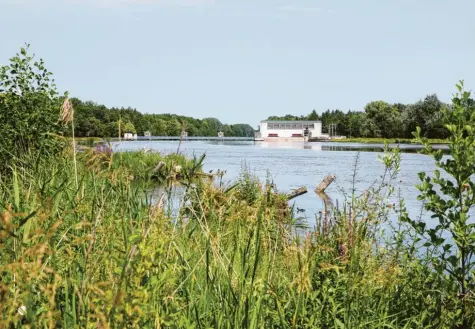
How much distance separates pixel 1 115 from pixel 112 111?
96947 millimetres

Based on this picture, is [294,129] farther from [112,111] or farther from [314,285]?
[314,285]

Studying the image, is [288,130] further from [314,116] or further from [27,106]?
[27,106]

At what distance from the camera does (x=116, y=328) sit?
5.27 ft

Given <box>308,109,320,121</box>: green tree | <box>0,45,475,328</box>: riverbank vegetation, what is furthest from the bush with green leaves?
<box>308,109,320,121</box>: green tree

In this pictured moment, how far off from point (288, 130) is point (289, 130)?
0.27m

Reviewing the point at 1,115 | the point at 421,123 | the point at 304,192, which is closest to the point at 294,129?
the point at 421,123

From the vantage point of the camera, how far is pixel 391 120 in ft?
342

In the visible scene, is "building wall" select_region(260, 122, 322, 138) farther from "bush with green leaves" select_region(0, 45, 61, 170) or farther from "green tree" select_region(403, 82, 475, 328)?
"green tree" select_region(403, 82, 475, 328)

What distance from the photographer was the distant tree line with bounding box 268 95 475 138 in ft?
284

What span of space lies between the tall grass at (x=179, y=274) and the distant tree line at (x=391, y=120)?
48009 mm

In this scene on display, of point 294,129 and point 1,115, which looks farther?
point 294,129

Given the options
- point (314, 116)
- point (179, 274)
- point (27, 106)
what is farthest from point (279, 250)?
point (314, 116)

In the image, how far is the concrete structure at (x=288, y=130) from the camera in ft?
471

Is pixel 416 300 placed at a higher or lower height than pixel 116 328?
lower
